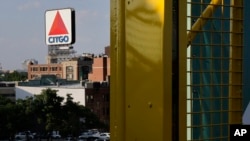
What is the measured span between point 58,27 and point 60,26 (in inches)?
2.9

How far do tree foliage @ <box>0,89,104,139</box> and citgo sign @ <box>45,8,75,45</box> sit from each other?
3425 cm

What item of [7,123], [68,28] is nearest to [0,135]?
[7,123]

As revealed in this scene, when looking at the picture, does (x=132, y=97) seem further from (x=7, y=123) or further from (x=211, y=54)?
(x=7, y=123)

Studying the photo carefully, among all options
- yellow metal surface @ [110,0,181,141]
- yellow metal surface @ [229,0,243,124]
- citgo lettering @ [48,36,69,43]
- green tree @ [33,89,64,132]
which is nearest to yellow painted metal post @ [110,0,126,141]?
yellow metal surface @ [110,0,181,141]

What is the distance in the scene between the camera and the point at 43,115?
3853 cm

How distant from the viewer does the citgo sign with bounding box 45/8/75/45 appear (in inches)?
122

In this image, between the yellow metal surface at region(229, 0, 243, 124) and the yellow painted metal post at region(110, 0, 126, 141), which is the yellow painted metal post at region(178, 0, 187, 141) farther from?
the yellow metal surface at region(229, 0, 243, 124)

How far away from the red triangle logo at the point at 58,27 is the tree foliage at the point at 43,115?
34362 mm

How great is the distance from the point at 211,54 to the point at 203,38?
0.28 ft

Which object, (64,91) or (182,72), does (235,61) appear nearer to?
(182,72)

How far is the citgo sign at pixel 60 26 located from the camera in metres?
3.11

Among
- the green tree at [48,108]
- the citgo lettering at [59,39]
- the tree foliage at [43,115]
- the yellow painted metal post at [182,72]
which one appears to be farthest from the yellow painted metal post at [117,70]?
the green tree at [48,108]

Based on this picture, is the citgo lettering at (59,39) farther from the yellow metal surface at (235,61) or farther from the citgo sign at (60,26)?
the yellow metal surface at (235,61)

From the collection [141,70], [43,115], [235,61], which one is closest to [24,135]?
[43,115]
